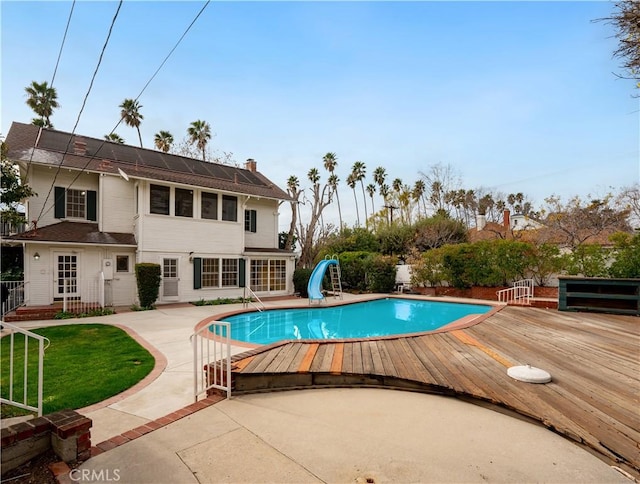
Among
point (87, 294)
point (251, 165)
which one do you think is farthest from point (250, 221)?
point (87, 294)

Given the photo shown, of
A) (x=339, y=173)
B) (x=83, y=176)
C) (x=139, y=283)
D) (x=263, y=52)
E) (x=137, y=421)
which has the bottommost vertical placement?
(x=137, y=421)

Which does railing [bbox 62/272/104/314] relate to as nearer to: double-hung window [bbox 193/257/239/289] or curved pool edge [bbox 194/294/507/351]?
double-hung window [bbox 193/257/239/289]

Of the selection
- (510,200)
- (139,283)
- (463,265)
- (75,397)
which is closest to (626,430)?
(75,397)

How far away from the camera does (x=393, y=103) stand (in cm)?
1312

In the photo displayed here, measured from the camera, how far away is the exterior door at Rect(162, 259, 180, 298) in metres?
13.7

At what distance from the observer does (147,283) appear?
12.3m

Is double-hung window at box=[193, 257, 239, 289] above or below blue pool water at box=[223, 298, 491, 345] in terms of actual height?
above

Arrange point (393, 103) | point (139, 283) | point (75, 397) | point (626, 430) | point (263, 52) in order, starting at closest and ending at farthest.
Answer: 1. point (626, 430)
2. point (75, 397)
3. point (263, 52)
4. point (139, 283)
5. point (393, 103)

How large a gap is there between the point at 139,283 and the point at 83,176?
5.45 meters

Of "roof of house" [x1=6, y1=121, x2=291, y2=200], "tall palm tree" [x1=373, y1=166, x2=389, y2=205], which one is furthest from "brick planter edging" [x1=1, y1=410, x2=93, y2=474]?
"tall palm tree" [x1=373, y1=166, x2=389, y2=205]

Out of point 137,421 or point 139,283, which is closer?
point 137,421

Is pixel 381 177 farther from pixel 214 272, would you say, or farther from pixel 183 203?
pixel 183 203

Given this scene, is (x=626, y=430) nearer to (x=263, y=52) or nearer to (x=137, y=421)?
(x=137, y=421)

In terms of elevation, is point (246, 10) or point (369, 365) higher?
point (246, 10)
